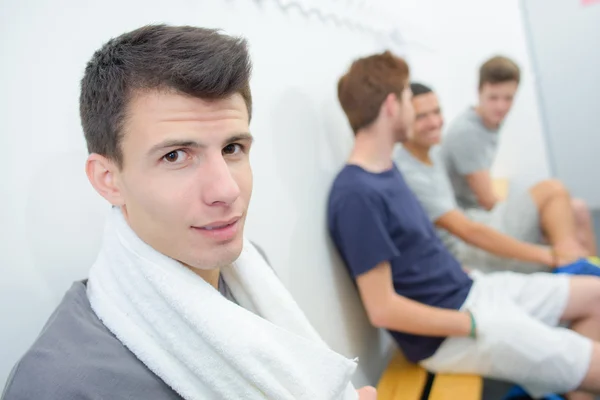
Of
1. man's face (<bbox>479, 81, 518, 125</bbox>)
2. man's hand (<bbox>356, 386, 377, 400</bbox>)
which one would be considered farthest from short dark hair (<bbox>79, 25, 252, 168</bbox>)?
man's face (<bbox>479, 81, 518, 125</bbox>)

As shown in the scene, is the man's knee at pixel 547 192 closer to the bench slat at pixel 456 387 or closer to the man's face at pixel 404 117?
the man's face at pixel 404 117

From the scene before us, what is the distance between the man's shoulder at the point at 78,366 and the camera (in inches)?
22.2

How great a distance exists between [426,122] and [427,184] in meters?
0.26

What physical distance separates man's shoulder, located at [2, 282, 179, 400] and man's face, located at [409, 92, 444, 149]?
1361 mm

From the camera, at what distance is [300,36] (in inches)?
54.4

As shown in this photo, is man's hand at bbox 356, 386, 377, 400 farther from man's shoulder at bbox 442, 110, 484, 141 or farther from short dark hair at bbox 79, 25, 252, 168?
man's shoulder at bbox 442, 110, 484, 141

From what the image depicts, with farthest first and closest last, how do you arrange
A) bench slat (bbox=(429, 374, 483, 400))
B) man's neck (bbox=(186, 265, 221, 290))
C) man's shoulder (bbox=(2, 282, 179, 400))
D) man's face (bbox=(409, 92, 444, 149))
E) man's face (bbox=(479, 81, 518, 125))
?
1. man's face (bbox=(479, 81, 518, 125))
2. man's face (bbox=(409, 92, 444, 149))
3. bench slat (bbox=(429, 374, 483, 400))
4. man's neck (bbox=(186, 265, 221, 290))
5. man's shoulder (bbox=(2, 282, 179, 400))

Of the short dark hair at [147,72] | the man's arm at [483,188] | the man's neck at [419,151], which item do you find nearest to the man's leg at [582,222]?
the man's arm at [483,188]

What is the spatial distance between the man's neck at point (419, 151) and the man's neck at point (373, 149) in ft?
1.18

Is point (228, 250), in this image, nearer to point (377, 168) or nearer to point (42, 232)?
point (42, 232)

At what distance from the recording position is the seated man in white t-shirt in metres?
1.69

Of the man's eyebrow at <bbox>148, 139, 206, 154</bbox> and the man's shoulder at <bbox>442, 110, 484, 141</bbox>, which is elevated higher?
the man's eyebrow at <bbox>148, 139, 206, 154</bbox>

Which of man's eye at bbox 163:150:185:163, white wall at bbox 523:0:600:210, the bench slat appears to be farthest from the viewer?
white wall at bbox 523:0:600:210

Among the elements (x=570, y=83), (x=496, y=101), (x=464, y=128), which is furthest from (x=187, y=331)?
(x=570, y=83)
